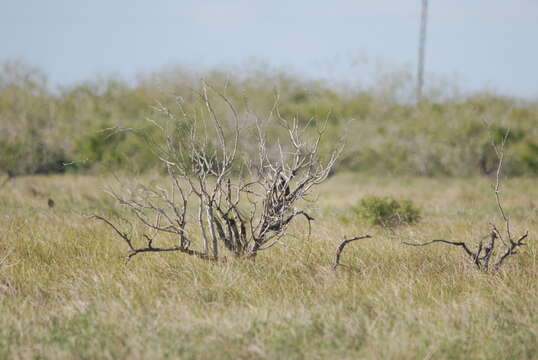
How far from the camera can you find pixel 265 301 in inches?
164

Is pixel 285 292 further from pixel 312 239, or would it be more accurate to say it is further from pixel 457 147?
pixel 457 147

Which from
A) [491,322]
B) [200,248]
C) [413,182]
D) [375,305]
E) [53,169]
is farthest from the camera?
[53,169]

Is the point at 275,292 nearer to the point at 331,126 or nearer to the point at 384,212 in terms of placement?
the point at 384,212

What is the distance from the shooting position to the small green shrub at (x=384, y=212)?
7.46 meters

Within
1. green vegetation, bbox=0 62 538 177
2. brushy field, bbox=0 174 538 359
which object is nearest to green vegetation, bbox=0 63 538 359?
brushy field, bbox=0 174 538 359

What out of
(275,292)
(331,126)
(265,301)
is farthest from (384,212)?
(331,126)

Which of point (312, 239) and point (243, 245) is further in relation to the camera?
point (312, 239)

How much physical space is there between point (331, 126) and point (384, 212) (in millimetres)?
12180

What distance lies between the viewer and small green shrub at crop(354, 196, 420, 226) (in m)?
7.46

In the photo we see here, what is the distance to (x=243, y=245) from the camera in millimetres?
5188

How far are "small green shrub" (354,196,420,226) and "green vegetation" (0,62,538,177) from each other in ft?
19.3

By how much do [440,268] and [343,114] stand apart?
52.9ft

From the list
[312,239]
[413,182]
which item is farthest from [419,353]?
[413,182]

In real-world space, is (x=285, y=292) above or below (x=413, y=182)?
above
